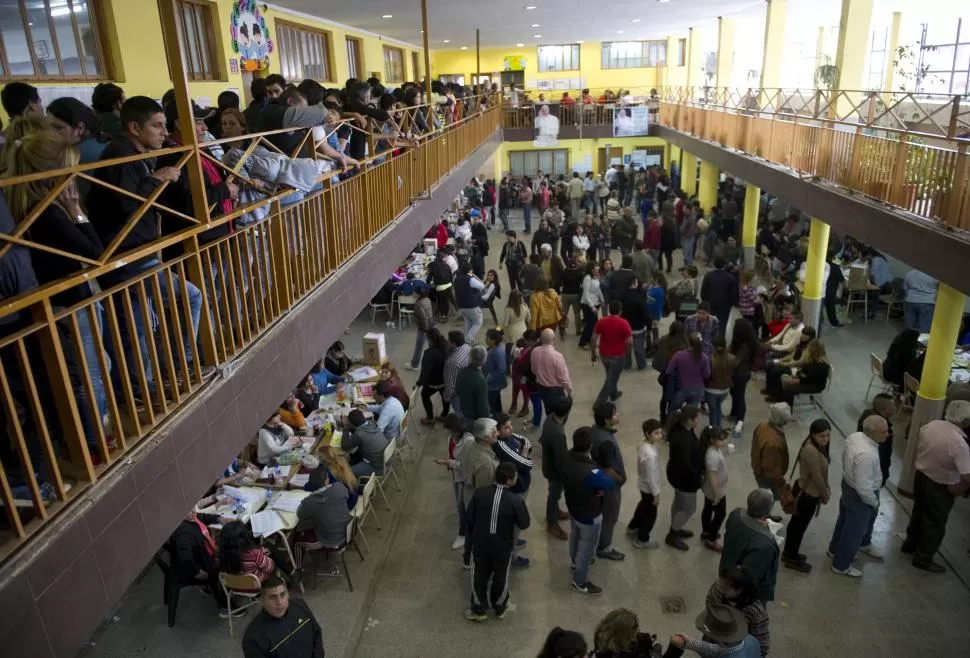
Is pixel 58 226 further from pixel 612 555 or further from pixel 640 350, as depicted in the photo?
pixel 640 350

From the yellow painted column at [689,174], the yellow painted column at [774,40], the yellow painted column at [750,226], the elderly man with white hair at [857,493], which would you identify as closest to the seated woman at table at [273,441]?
the elderly man with white hair at [857,493]

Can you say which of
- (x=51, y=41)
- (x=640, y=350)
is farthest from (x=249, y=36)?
(x=640, y=350)

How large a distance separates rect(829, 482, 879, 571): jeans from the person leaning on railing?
19.8 ft

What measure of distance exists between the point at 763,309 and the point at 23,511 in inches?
441

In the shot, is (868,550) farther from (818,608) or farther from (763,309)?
(763,309)

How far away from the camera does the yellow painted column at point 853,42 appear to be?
43.7 ft

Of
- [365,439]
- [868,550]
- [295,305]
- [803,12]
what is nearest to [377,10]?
[365,439]

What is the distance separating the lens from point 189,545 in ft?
21.4

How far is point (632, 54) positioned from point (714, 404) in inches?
1183

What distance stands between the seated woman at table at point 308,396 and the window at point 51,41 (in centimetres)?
453

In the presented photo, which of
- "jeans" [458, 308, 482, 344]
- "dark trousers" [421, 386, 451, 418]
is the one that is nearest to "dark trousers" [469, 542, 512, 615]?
"dark trousers" [421, 386, 451, 418]

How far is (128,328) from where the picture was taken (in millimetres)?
3252

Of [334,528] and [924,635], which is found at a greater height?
[334,528]

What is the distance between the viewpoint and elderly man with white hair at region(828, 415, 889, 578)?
625 centimetres
